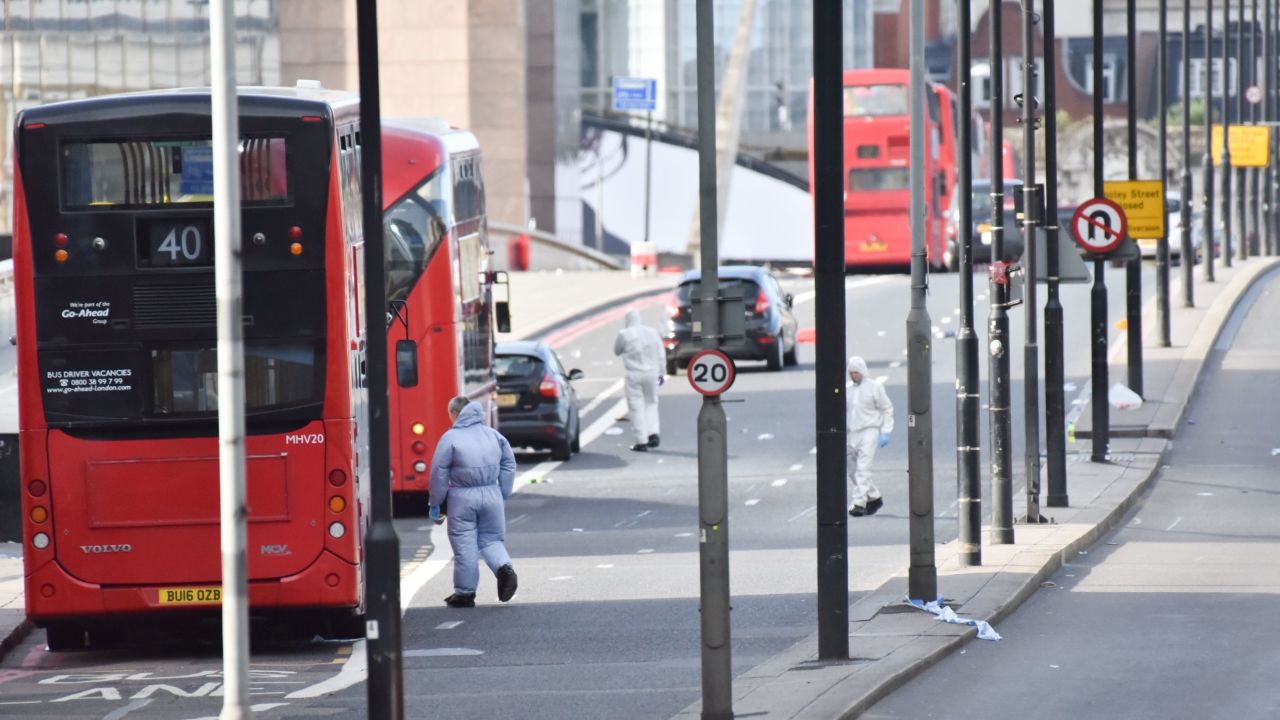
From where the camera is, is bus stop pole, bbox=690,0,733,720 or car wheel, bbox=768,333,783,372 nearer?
bus stop pole, bbox=690,0,733,720

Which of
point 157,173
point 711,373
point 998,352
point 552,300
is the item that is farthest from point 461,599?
point 552,300

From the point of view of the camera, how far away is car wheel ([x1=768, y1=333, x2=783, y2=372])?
120ft

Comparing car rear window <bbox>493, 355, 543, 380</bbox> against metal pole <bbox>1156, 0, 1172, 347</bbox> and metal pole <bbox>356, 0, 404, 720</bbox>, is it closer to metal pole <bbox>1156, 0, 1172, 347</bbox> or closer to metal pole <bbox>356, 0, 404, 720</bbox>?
metal pole <bbox>1156, 0, 1172, 347</bbox>

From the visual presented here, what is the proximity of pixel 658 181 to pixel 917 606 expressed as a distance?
83101 millimetres

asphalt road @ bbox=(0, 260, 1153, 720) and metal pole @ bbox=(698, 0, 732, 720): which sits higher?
metal pole @ bbox=(698, 0, 732, 720)

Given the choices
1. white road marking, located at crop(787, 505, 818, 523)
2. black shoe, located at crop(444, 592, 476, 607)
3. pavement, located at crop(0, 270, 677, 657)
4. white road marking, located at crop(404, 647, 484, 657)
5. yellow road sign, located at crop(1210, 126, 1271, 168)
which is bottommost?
white road marking, located at crop(787, 505, 818, 523)

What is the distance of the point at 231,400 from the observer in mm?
9836

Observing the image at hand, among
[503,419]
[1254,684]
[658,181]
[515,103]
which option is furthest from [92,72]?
[1254,684]

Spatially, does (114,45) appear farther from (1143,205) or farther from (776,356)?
(1143,205)

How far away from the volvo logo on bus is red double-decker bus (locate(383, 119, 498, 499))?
718 cm

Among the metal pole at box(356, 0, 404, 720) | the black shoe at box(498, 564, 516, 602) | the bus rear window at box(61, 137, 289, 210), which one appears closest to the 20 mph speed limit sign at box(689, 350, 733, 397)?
the metal pole at box(356, 0, 404, 720)

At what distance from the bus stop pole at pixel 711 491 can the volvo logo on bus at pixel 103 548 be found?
5468mm

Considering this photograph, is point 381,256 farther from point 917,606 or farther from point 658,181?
point 658,181

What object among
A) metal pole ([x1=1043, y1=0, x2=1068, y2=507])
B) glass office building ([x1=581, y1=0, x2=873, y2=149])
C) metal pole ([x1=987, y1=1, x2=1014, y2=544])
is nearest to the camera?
metal pole ([x1=987, y1=1, x2=1014, y2=544])
